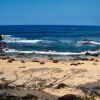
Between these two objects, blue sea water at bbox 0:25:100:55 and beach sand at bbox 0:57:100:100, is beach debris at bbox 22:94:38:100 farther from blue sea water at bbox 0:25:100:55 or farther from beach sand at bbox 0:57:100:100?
blue sea water at bbox 0:25:100:55

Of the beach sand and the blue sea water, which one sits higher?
the beach sand

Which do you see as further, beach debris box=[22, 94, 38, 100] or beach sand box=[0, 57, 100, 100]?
beach sand box=[0, 57, 100, 100]

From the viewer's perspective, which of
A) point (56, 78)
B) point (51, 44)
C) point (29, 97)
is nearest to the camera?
point (29, 97)

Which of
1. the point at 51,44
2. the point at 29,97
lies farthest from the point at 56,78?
the point at 51,44

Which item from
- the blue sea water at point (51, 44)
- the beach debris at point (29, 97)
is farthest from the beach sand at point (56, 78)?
the blue sea water at point (51, 44)

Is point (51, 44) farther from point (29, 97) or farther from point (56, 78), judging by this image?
point (29, 97)

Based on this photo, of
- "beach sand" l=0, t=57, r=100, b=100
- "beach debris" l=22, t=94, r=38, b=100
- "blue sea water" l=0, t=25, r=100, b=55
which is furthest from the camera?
"blue sea water" l=0, t=25, r=100, b=55

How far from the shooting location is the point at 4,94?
8484mm

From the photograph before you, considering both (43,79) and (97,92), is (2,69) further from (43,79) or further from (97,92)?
(97,92)

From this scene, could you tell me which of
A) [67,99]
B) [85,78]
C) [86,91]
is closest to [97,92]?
[86,91]

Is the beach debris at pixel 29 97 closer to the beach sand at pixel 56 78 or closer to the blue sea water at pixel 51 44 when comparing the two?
the beach sand at pixel 56 78

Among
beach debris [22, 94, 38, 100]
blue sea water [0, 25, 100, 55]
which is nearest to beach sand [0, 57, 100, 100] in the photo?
beach debris [22, 94, 38, 100]

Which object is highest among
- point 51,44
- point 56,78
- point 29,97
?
point 29,97

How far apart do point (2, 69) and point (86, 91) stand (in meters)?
6.87
